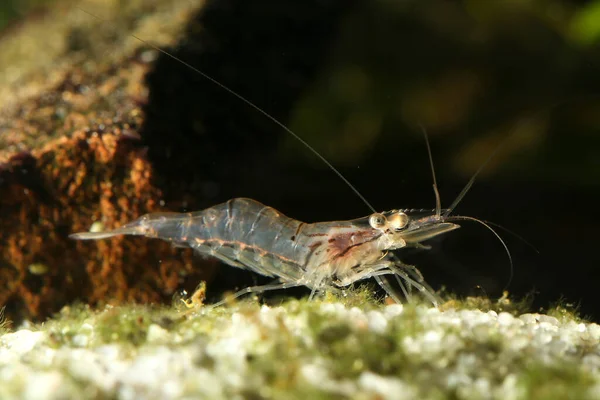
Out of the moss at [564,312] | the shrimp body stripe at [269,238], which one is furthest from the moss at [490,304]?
the shrimp body stripe at [269,238]

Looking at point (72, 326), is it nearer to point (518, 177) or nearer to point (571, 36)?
point (518, 177)

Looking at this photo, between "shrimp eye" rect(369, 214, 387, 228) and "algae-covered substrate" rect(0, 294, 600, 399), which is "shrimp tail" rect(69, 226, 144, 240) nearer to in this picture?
"algae-covered substrate" rect(0, 294, 600, 399)

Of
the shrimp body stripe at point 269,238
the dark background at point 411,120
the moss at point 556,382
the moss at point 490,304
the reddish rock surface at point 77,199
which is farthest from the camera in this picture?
the dark background at point 411,120

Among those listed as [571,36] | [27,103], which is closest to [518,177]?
[571,36]

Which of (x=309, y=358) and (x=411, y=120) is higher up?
(x=411, y=120)

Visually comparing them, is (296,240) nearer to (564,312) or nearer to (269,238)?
(269,238)

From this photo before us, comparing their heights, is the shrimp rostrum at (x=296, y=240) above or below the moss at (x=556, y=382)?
below

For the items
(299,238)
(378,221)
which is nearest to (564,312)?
(378,221)

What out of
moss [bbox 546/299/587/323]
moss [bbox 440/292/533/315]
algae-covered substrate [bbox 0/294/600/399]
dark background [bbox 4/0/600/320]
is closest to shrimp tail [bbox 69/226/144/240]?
dark background [bbox 4/0/600/320]

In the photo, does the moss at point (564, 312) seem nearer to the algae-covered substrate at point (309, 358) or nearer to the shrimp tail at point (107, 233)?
the algae-covered substrate at point (309, 358)
